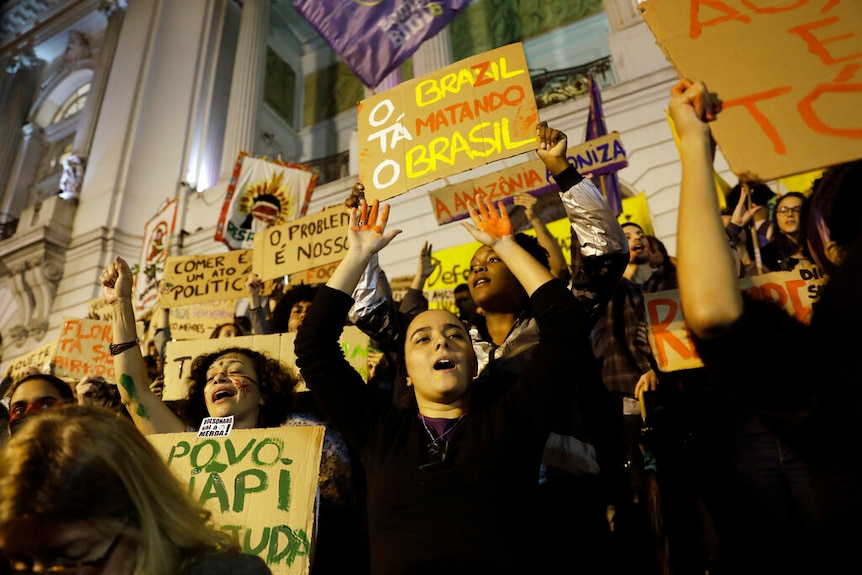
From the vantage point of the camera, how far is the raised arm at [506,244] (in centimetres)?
186

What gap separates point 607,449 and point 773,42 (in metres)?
1.61

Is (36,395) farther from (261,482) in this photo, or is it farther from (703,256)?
(703,256)

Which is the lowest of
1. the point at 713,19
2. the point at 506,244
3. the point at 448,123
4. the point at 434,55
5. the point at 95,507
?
the point at 95,507

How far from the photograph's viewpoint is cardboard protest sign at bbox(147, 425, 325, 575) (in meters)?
1.97

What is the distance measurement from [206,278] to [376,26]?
3.47m

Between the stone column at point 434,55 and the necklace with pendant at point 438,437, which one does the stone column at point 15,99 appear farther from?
the necklace with pendant at point 438,437

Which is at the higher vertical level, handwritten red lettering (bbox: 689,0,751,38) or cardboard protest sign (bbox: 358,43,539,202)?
cardboard protest sign (bbox: 358,43,539,202)

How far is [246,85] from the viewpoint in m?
14.5

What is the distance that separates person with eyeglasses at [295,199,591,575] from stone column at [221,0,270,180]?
12.3 metres

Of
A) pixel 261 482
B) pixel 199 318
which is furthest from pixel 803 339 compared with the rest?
pixel 199 318

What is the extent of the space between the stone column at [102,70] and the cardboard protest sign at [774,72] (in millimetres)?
16605

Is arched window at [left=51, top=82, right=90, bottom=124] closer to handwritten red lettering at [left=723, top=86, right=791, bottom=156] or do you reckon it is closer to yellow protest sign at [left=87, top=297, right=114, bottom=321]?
yellow protest sign at [left=87, top=297, right=114, bottom=321]

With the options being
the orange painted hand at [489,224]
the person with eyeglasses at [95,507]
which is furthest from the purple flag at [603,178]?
the person with eyeglasses at [95,507]

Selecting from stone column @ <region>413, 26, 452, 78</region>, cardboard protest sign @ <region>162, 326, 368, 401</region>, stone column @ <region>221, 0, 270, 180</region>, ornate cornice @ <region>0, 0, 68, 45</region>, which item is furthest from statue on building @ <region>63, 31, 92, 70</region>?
cardboard protest sign @ <region>162, 326, 368, 401</region>
